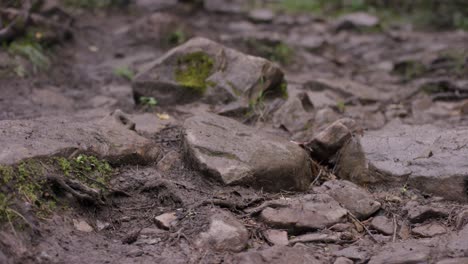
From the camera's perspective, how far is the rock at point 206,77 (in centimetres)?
501

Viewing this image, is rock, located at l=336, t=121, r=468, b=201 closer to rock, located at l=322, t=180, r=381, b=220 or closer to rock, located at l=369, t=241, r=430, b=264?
rock, located at l=322, t=180, r=381, b=220

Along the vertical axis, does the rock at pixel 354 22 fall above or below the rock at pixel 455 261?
below

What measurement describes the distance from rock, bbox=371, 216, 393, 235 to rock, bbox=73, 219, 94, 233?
5.07 feet

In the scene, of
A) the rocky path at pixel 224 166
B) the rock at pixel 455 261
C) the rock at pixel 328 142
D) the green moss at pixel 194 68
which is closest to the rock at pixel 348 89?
the rocky path at pixel 224 166

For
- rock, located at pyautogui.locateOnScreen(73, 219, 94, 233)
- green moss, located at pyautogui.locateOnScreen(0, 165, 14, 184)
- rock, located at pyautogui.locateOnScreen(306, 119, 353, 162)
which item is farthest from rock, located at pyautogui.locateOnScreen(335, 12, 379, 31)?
green moss, located at pyautogui.locateOnScreen(0, 165, 14, 184)

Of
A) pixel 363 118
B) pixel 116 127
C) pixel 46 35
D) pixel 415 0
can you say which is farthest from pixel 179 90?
pixel 415 0

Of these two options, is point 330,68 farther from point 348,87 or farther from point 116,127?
point 116,127

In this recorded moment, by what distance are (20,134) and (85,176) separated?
1.57 ft

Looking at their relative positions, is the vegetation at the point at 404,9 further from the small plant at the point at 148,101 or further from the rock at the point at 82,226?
the rock at the point at 82,226

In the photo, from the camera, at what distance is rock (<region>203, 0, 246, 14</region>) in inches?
350

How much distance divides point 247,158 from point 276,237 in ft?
2.00

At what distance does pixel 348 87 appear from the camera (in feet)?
19.9

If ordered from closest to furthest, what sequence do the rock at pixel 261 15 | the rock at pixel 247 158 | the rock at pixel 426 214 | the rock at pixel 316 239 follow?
the rock at pixel 316 239
the rock at pixel 426 214
the rock at pixel 247 158
the rock at pixel 261 15

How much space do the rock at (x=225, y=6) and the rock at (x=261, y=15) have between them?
0.24 metres
